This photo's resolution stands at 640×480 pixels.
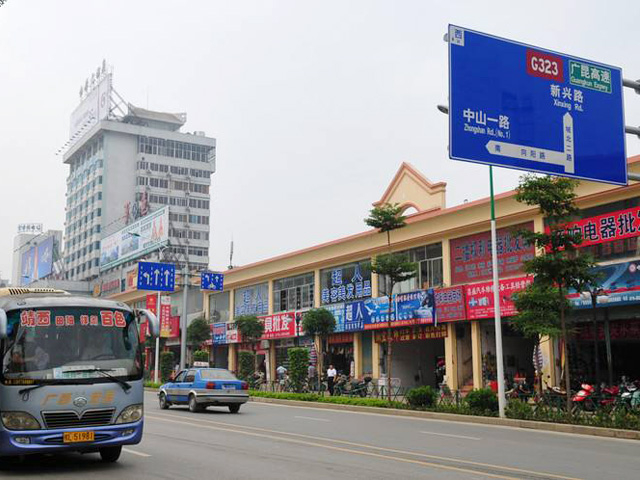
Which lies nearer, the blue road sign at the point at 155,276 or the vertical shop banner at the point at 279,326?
the blue road sign at the point at 155,276

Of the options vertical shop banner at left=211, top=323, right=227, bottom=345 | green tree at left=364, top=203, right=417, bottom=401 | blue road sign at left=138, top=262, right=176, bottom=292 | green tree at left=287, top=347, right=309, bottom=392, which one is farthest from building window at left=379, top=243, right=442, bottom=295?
vertical shop banner at left=211, top=323, right=227, bottom=345

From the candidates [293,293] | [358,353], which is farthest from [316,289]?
[358,353]

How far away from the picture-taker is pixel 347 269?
39.0 metres

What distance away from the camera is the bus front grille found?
→ 33.0ft

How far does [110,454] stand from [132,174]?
3934 inches

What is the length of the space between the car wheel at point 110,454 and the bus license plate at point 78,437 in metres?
0.99

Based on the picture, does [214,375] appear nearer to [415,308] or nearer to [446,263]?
[415,308]

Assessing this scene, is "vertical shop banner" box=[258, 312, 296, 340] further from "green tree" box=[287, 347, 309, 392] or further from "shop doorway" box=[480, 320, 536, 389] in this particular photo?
"shop doorway" box=[480, 320, 536, 389]

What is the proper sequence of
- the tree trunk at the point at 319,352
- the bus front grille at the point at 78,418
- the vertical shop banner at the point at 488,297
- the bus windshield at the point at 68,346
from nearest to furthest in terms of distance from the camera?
1. the bus front grille at the point at 78,418
2. the bus windshield at the point at 68,346
3. the vertical shop banner at the point at 488,297
4. the tree trunk at the point at 319,352

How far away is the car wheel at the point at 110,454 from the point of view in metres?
11.2

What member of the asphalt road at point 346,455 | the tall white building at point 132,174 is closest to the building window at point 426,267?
the asphalt road at point 346,455

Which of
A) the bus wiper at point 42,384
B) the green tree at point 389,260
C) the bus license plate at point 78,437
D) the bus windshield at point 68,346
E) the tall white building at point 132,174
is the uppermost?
the tall white building at point 132,174

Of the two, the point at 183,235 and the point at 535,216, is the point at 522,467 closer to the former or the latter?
the point at 535,216

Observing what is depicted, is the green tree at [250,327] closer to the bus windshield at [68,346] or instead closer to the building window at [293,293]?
the building window at [293,293]
